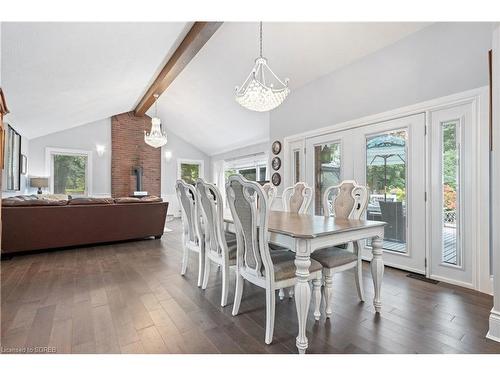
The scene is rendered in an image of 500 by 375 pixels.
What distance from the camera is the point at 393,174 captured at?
3.12 m

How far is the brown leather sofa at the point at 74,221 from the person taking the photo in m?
3.36

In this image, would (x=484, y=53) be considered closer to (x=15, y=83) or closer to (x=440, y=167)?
(x=440, y=167)

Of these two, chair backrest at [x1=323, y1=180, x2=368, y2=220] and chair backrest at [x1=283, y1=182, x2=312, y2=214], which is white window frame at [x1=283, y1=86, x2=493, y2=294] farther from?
chair backrest at [x1=283, y1=182, x2=312, y2=214]

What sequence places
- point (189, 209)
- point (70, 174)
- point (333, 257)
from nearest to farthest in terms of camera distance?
1. point (333, 257)
2. point (189, 209)
3. point (70, 174)

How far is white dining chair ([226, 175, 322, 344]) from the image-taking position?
61.0 inches

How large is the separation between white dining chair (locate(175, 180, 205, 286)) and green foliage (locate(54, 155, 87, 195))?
5.97 m

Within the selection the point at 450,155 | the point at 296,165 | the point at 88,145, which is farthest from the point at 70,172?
the point at 450,155

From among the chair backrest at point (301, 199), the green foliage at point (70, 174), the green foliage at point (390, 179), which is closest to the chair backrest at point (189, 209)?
the chair backrest at point (301, 199)

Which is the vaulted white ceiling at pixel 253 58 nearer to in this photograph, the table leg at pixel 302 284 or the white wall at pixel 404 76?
the white wall at pixel 404 76

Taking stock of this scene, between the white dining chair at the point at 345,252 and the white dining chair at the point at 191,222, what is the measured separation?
114 cm

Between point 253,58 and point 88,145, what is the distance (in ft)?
19.0

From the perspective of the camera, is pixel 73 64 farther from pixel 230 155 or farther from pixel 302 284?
pixel 230 155

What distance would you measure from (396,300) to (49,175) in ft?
26.8
